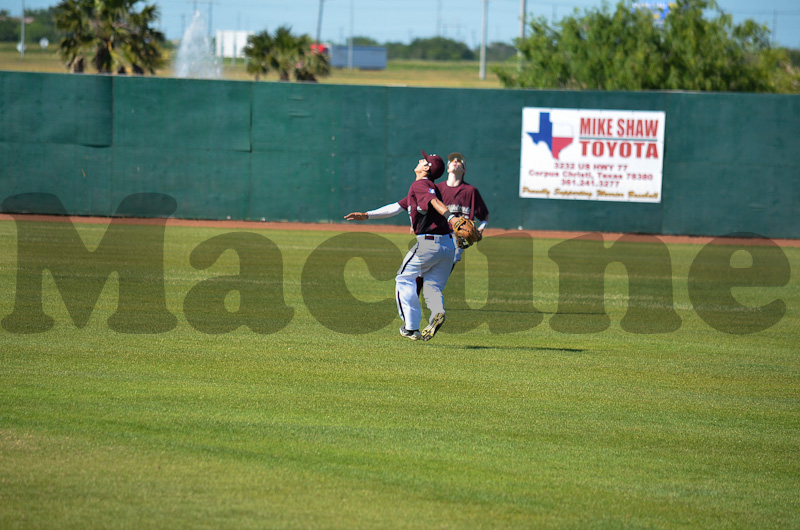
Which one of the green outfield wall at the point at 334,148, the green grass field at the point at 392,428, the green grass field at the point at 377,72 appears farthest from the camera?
the green grass field at the point at 377,72

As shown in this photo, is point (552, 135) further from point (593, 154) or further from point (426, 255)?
point (426, 255)

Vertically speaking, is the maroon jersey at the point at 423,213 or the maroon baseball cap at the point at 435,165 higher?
the maroon baseball cap at the point at 435,165

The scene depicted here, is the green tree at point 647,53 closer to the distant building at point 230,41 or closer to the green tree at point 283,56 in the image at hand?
the green tree at point 283,56

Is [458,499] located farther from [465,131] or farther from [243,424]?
[465,131]

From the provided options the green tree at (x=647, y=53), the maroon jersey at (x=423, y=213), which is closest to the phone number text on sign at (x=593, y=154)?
the green tree at (x=647, y=53)

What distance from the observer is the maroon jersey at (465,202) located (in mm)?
12766

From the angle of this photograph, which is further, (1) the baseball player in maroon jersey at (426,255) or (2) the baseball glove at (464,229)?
(1) the baseball player in maroon jersey at (426,255)

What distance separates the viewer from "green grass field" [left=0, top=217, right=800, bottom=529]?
5676 mm

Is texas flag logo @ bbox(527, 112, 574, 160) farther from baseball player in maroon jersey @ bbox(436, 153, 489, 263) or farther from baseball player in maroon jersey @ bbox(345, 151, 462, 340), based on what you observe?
baseball player in maroon jersey @ bbox(345, 151, 462, 340)

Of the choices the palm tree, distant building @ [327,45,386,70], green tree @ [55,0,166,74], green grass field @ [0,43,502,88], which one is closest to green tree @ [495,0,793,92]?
the palm tree

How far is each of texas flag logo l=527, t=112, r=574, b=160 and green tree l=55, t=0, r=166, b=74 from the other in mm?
17225

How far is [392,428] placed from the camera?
727 centimetres

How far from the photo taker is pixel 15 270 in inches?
564

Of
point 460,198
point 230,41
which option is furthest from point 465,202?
point 230,41
